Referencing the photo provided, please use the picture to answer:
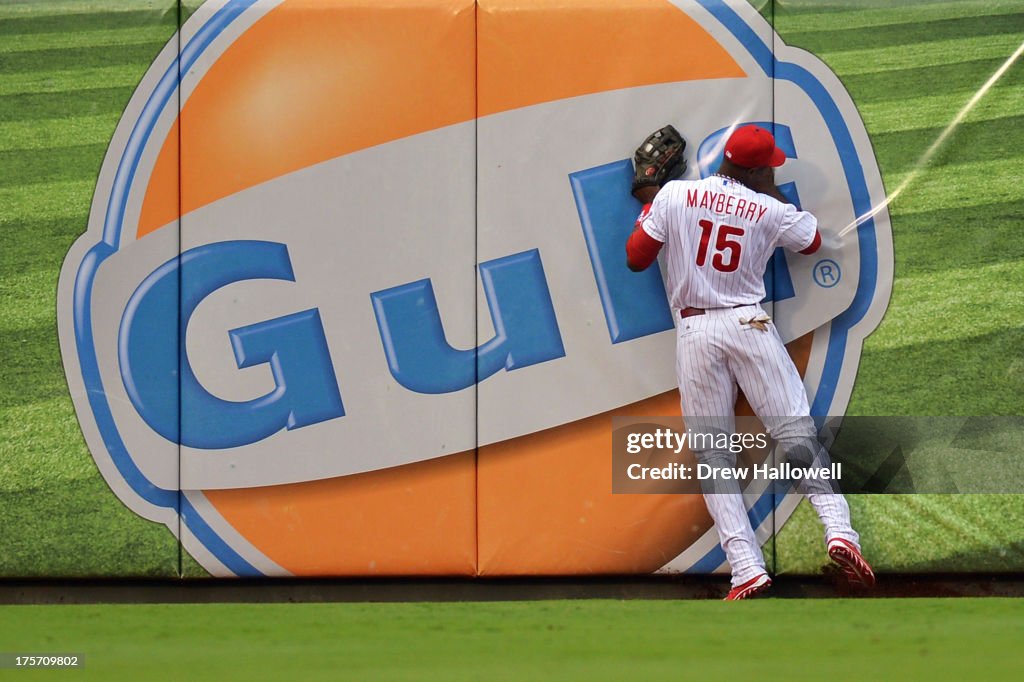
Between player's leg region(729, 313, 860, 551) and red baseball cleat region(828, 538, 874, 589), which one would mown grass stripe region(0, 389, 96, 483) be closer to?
player's leg region(729, 313, 860, 551)

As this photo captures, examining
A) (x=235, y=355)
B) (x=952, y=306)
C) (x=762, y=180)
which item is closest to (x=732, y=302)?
(x=762, y=180)

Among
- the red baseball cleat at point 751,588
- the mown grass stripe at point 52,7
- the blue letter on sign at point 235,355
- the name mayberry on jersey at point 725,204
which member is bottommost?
the red baseball cleat at point 751,588

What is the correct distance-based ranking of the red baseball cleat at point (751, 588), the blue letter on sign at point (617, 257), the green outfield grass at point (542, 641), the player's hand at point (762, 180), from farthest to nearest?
the blue letter on sign at point (617, 257), the player's hand at point (762, 180), the red baseball cleat at point (751, 588), the green outfield grass at point (542, 641)

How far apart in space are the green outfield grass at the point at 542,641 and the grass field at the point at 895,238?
0.56 m

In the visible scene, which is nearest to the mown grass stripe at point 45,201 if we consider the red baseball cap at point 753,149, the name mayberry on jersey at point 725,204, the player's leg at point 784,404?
the name mayberry on jersey at point 725,204

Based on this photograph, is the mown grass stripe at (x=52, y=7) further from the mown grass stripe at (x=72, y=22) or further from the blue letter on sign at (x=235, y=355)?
the blue letter on sign at (x=235, y=355)

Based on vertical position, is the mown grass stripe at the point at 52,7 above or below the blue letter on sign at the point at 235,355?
above

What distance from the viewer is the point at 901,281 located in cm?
452

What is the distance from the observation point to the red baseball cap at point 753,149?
430 cm

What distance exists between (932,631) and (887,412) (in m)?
1.48

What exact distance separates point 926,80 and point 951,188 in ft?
1.43

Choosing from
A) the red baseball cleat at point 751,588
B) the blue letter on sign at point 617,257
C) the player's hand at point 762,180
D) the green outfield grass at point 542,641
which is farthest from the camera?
the blue letter on sign at point 617,257

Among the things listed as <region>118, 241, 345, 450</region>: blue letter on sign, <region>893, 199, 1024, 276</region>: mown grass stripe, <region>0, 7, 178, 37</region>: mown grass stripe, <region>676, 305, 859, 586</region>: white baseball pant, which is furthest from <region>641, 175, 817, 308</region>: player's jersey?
<region>0, 7, 178, 37</region>: mown grass stripe

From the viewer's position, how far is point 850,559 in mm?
4316
